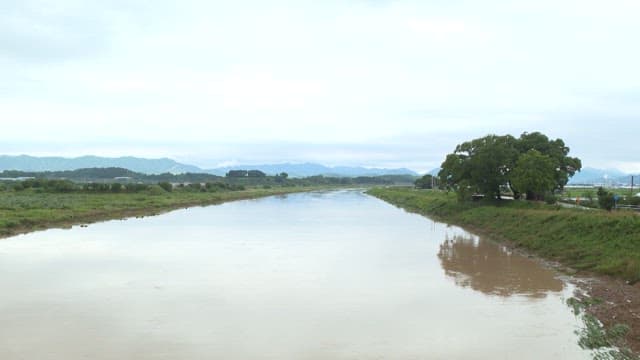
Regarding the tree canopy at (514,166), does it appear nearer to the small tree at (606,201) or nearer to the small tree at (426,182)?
the small tree at (606,201)

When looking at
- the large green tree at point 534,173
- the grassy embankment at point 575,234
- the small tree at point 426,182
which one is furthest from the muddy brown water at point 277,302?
the small tree at point 426,182

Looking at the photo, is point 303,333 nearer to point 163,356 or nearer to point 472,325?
point 163,356

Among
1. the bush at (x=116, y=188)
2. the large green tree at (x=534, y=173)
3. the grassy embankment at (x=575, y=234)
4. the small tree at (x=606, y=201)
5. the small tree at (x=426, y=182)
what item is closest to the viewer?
the grassy embankment at (x=575, y=234)

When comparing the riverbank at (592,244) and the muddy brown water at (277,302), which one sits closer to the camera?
the muddy brown water at (277,302)

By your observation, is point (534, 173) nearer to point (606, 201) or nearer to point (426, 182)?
point (606, 201)

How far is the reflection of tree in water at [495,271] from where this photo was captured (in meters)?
15.9

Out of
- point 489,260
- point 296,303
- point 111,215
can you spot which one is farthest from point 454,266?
point 111,215

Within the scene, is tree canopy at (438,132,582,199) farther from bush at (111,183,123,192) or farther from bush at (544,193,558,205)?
bush at (111,183,123,192)

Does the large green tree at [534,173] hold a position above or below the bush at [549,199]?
above

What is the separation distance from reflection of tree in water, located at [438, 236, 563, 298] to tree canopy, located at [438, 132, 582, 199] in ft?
29.7

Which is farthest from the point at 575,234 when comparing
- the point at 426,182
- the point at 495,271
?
the point at 426,182

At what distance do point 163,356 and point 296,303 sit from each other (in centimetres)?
462

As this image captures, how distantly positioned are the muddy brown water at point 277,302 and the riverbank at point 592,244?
3.31ft

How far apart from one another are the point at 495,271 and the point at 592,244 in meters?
3.89
